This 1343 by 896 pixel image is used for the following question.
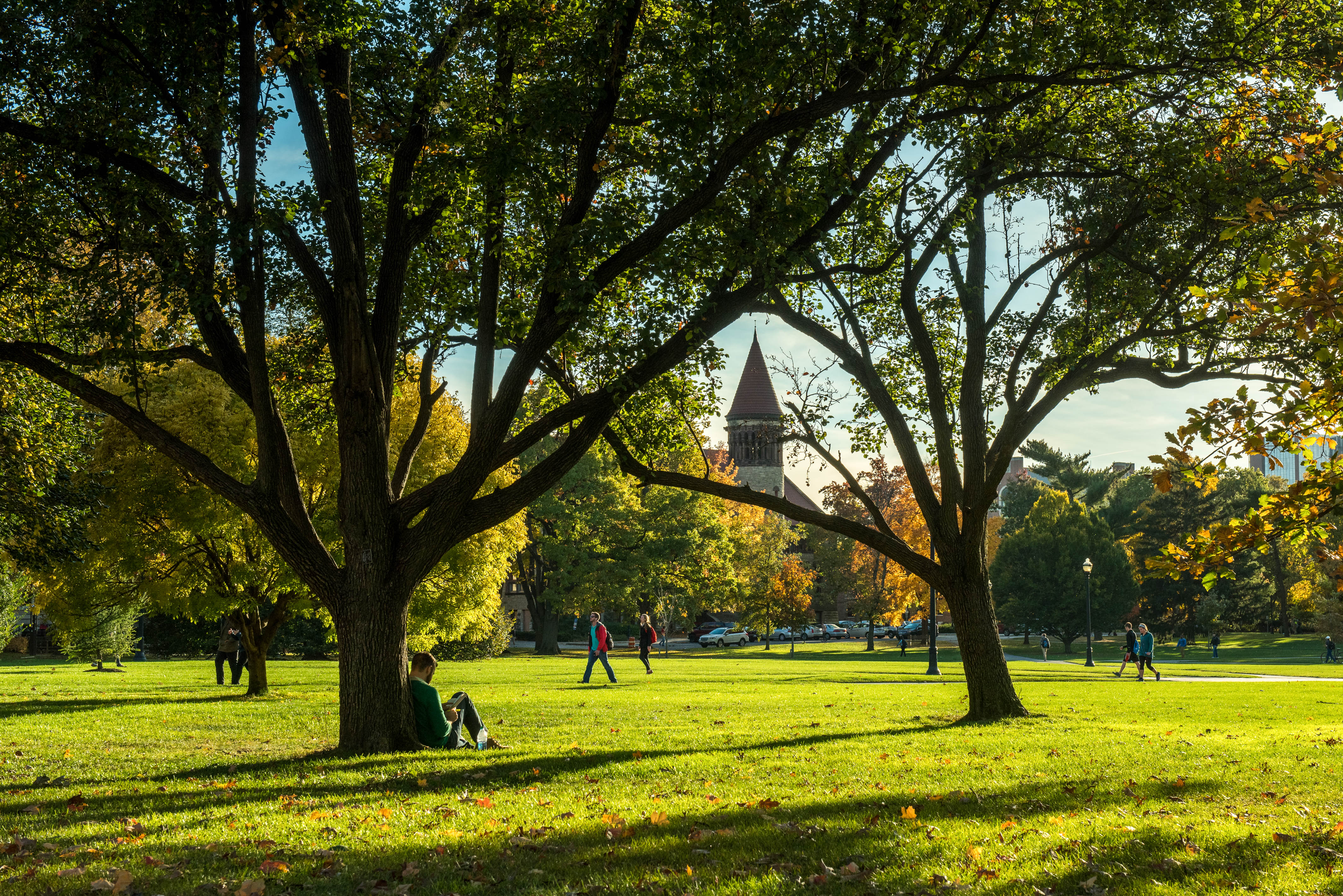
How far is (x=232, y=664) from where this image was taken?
24.7m

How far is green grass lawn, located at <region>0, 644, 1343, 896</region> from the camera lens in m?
5.26

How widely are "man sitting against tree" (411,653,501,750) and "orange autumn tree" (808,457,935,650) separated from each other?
3524 cm

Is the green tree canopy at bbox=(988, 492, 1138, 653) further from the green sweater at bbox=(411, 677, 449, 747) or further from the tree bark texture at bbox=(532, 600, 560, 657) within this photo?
the green sweater at bbox=(411, 677, 449, 747)

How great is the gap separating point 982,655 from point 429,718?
325 inches

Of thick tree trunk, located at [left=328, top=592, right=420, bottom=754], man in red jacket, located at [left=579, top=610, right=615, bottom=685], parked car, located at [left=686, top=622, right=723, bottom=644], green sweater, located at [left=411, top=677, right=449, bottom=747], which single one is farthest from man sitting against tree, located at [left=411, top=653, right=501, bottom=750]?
parked car, located at [left=686, top=622, right=723, bottom=644]

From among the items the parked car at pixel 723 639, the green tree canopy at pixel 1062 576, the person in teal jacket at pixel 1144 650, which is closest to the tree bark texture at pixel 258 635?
the person in teal jacket at pixel 1144 650

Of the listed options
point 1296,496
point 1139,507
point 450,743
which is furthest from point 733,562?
point 1296,496

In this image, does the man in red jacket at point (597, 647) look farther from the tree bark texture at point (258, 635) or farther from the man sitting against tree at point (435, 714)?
the man sitting against tree at point (435, 714)

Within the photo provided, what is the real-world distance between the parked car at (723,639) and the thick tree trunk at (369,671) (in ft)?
187

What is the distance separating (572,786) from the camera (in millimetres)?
8516

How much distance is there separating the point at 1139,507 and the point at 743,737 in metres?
62.6

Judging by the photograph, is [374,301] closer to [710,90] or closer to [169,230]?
[169,230]

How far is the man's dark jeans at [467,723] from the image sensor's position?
36.3 feet

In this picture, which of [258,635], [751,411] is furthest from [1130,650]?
[751,411]
